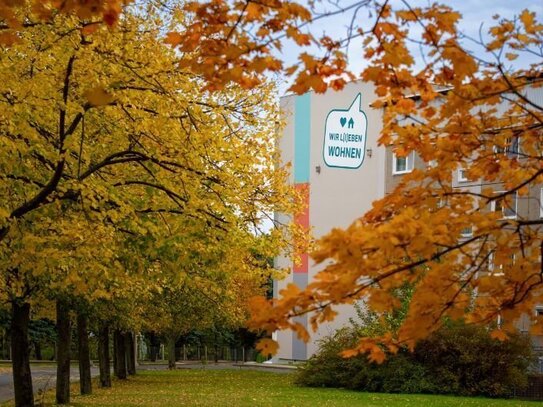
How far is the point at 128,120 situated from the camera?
1245 centimetres

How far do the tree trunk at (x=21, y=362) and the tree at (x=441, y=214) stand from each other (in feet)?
53.1

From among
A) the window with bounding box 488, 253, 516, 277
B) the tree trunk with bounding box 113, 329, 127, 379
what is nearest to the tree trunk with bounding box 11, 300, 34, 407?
the window with bounding box 488, 253, 516, 277

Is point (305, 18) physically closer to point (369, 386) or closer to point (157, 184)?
point (157, 184)

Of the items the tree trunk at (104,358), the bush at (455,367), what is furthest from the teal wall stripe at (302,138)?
the bush at (455,367)

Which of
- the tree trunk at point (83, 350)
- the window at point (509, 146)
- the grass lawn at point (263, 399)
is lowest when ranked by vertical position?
the grass lawn at point (263, 399)

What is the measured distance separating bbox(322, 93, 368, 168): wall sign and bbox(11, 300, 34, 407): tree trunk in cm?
3396

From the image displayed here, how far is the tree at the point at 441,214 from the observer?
4.92m

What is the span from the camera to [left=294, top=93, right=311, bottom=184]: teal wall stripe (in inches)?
2253

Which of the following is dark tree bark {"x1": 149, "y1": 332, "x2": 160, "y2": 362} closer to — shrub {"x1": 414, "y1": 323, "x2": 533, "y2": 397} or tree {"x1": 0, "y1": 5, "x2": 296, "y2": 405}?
shrub {"x1": 414, "y1": 323, "x2": 533, "y2": 397}

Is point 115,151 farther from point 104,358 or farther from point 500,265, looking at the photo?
point 104,358

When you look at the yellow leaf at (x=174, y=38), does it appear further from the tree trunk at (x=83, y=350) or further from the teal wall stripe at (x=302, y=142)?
the teal wall stripe at (x=302, y=142)

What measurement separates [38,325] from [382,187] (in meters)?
29.2

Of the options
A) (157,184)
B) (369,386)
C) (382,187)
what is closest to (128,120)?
(157,184)

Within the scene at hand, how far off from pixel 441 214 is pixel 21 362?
17668 millimetres
